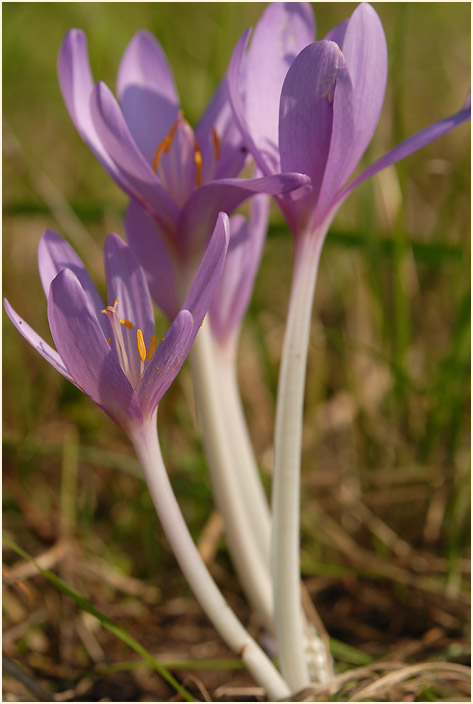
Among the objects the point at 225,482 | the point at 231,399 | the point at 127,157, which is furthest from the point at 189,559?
the point at 127,157

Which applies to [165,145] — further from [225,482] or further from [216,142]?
[225,482]

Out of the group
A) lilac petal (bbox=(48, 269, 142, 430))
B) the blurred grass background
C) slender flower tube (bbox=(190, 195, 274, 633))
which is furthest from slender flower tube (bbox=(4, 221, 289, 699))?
the blurred grass background

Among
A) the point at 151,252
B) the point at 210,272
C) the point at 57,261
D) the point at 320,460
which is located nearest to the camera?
the point at 210,272

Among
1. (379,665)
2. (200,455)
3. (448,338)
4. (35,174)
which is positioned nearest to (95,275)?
(35,174)

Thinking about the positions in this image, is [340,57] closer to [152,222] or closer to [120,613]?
[152,222]

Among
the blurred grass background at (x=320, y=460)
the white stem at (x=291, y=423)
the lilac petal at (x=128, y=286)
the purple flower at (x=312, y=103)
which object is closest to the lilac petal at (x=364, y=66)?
the purple flower at (x=312, y=103)

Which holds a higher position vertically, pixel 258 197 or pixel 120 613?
pixel 258 197
